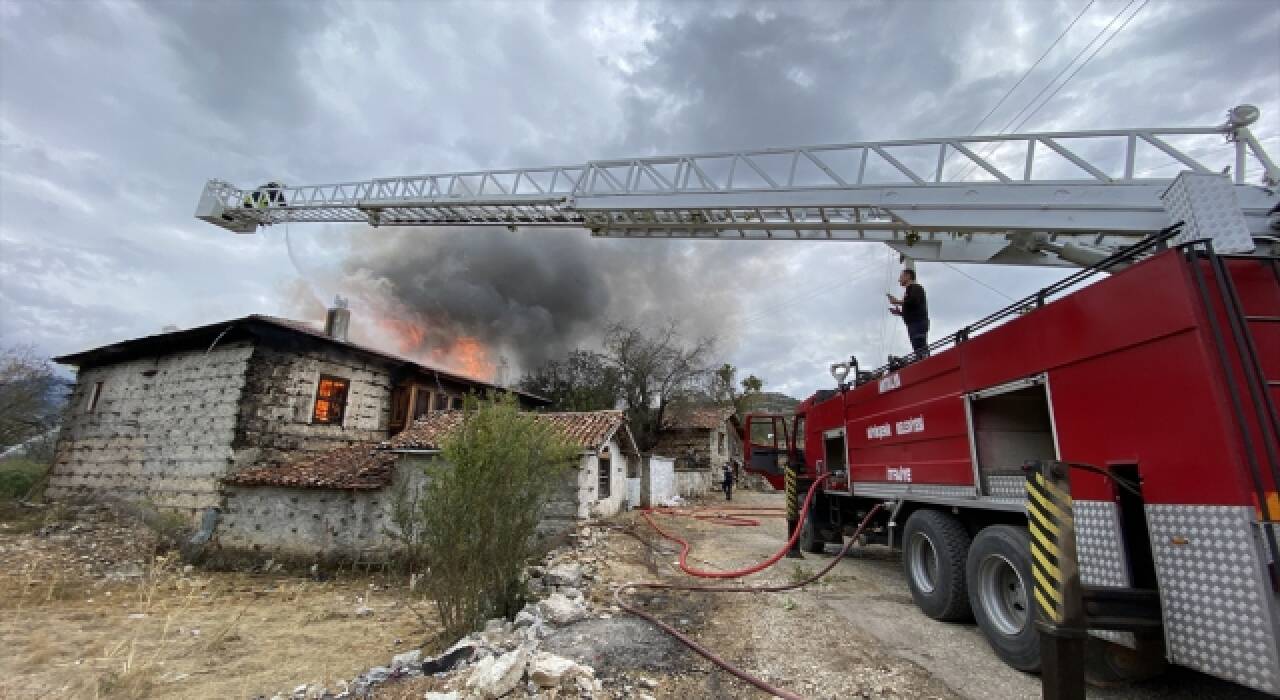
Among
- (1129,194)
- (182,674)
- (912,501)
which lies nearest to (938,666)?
(912,501)

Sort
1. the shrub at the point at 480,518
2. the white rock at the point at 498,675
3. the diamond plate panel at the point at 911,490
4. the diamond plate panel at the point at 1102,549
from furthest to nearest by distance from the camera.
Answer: the shrub at the point at 480,518, the diamond plate panel at the point at 911,490, the white rock at the point at 498,675, the diamond plate panel at the point at 1102,549

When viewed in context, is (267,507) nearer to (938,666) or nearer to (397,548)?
(397,548)

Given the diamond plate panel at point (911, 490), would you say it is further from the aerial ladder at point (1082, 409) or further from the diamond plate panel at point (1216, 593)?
the diamond plate panel at point (1216, 593)

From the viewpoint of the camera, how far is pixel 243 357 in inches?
534

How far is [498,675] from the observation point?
3523 mm

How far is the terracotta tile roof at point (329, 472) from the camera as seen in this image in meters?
12.5

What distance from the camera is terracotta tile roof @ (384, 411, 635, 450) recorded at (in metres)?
13.4

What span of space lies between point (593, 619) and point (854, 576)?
4319 millimetres

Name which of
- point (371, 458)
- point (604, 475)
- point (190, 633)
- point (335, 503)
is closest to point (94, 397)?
point (371, 458)

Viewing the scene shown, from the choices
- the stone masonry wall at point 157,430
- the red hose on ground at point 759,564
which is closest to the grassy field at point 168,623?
the stone masonry wall at point 157,430

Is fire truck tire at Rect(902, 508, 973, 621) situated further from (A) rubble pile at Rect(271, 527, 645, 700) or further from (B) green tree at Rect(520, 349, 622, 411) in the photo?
(B) green tree at Rect(520, 349, 622, 411)

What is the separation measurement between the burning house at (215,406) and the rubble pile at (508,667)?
11213mm

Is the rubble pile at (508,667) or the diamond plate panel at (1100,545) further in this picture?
the rubble pile at (508,667)

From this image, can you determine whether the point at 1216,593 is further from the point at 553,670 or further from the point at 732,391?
the point at 732,391
